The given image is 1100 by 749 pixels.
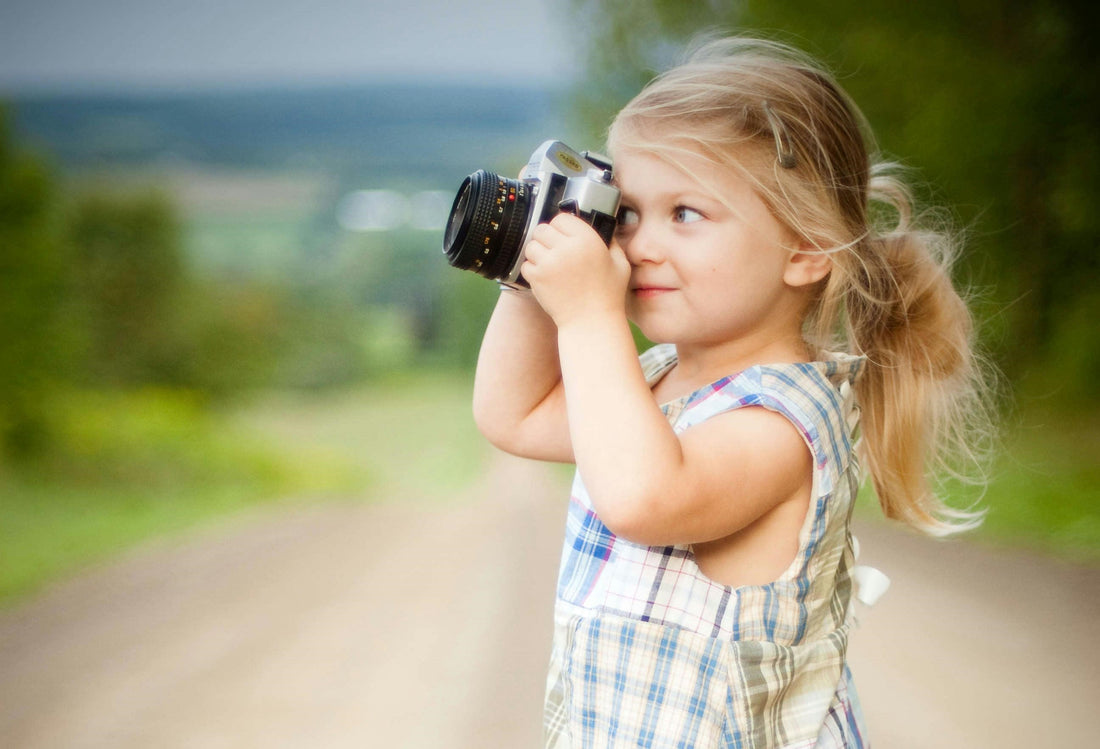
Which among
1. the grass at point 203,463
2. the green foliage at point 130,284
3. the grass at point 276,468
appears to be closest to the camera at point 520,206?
the grass at point 276,468

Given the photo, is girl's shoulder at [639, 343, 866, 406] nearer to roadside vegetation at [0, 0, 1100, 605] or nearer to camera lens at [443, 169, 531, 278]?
camera lens at [443, 169, 531, 278]

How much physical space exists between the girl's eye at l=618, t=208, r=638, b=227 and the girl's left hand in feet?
0.18

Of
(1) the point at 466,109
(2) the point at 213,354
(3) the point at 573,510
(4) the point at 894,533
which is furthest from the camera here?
(1) the point at 466,109

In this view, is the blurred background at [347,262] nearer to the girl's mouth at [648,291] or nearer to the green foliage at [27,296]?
Result: the green foliage at [27,296]

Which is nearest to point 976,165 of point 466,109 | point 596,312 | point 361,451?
point 466,109

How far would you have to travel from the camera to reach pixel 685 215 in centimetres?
65

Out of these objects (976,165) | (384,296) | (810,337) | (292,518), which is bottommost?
(292,518)

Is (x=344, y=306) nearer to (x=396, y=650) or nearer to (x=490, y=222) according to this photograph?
(x=396, y=650)

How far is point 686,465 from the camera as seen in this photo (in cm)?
57

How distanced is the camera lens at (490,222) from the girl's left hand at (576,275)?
0.03 m

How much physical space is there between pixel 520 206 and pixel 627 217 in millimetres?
77

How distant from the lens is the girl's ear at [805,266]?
0.68 meters

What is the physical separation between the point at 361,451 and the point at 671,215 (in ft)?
9.13

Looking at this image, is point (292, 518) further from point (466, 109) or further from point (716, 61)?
point (716, 61)
